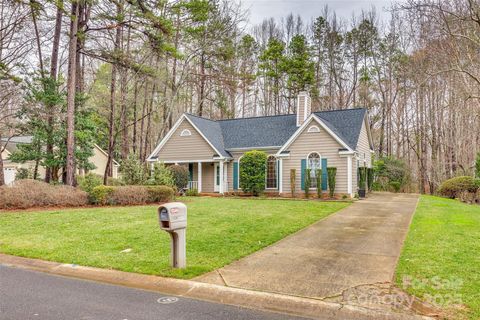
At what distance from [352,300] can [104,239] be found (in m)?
5.44

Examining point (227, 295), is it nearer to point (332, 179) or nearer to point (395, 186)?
point (332, 179)

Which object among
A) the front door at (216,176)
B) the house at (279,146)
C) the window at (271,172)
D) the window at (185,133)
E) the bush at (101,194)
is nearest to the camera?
the bush at (101,194)

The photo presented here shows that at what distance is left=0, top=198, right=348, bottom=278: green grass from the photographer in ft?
19.0

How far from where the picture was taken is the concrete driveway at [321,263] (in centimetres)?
459

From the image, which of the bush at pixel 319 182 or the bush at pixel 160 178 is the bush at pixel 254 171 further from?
the bush at pixel 160 178

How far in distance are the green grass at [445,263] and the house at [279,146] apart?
31.0 ft

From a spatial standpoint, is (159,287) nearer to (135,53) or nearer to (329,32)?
(135,53)

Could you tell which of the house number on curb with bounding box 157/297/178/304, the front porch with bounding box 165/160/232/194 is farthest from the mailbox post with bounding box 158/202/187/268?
the front porch with bounding box 165/160/232/194

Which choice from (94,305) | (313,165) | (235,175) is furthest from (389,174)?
(94,305)

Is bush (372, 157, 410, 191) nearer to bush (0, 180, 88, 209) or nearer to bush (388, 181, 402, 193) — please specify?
bush (388, 181, 402, 193)

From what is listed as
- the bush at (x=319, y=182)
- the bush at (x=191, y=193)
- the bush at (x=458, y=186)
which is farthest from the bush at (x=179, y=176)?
the bush at (x=458, y=186)

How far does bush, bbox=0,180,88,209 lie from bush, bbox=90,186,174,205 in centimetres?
59

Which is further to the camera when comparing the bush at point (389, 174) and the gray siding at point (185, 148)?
the bush at point (389, 174)

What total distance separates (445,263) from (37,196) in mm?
13105
